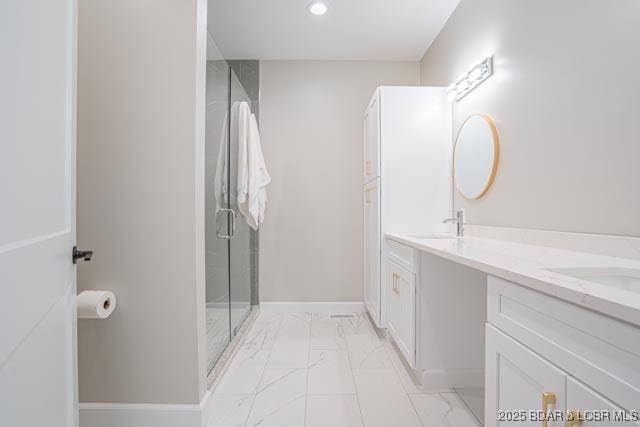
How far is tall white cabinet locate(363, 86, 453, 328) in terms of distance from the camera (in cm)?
240

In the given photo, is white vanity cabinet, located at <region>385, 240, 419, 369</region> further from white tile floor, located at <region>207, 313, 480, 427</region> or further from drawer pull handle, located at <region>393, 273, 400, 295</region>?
white tile floor, located at <region>207, 313, 480, 427</region>

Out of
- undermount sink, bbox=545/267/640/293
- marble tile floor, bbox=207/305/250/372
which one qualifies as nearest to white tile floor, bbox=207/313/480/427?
marble tile floor, bbox=207/305/250/372

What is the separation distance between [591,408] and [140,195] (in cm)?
164

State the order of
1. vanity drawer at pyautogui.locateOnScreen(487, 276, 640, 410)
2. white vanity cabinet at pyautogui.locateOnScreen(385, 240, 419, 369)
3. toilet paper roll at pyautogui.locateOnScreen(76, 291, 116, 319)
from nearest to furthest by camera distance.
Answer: vanity drawer at pyautogui.locateOnScreen(487, 276, 640, 410) < toilet paper roll at pyautogui.locateOnScreen(76, 291, 116, 319) < white vanity cabinet at pyautogui.locateOnScreen(385, 240, 419, 369)

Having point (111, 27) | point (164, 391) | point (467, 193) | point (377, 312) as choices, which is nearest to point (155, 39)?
point (111, 27)

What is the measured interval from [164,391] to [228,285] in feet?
3.34

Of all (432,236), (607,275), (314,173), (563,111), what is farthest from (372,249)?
(607,275)

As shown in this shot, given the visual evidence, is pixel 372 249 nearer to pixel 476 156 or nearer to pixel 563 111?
pixel 476 156

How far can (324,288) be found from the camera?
10.4 ft

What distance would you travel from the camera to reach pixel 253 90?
3.18 metres

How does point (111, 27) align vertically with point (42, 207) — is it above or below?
above

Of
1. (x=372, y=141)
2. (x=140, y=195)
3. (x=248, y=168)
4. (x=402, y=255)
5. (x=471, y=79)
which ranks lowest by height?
(x=402, y=255)

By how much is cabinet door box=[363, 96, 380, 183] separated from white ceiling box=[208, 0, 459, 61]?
634mm

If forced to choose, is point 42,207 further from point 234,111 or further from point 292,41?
point 292,41
